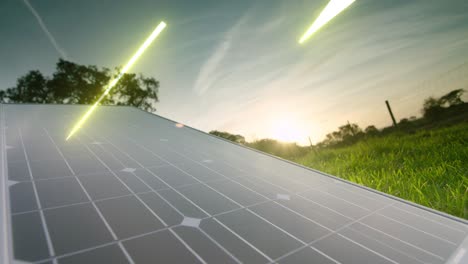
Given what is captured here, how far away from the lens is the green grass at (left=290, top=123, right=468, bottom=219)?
14.9 feet

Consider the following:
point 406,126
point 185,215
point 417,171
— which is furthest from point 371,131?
point 185,215

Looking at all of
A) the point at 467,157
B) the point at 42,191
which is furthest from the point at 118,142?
the point at 467,157

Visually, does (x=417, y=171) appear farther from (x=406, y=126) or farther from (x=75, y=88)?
(x=75, y=88)

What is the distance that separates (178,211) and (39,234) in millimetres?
950

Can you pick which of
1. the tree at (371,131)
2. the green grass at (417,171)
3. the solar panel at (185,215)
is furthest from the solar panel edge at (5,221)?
the tree at (371,131)

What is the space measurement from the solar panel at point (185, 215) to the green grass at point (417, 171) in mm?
1742

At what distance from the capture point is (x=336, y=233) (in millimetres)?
2311

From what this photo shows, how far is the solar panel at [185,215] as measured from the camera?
158 centimetres

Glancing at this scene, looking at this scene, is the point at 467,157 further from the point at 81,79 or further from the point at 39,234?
the point at 81,79

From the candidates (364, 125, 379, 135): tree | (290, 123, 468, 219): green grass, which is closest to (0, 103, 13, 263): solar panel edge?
(290, 123, 468, 219): green grass

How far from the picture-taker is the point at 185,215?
2.13 meters

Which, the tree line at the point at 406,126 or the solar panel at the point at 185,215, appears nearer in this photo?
the solar panel at the point at 185,215

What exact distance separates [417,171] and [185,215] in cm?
638

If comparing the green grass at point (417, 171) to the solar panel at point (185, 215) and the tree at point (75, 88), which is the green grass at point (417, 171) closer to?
the solar panel at point (185, 215)
